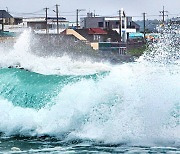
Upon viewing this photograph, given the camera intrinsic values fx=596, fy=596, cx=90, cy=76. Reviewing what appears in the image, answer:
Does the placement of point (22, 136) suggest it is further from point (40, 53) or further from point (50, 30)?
point (50, 30)

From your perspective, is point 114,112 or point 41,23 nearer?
point 114,112

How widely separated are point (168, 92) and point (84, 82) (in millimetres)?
2965

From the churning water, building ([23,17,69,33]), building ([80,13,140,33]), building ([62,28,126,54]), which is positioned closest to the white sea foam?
the churning water

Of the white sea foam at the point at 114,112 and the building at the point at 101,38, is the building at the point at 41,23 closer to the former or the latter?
the building at the point at 101,38

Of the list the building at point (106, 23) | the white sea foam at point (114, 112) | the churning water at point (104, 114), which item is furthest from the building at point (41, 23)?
the white sea foam at point (114, 112)

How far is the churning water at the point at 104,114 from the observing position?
44.0ft

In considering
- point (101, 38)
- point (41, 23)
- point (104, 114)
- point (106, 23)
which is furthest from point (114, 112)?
point (106, 23)

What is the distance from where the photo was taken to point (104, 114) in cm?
1460

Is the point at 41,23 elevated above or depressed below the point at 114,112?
above

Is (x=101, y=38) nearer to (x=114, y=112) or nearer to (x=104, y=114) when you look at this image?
(x=104, y=114)

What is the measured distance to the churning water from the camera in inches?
527

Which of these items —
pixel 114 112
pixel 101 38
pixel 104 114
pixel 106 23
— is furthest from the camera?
pixel 106 23

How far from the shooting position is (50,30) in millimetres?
73938

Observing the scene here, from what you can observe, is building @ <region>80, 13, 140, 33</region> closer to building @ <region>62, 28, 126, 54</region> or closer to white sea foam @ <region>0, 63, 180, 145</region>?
building @ <region>62, 28, 126, 54</region>
